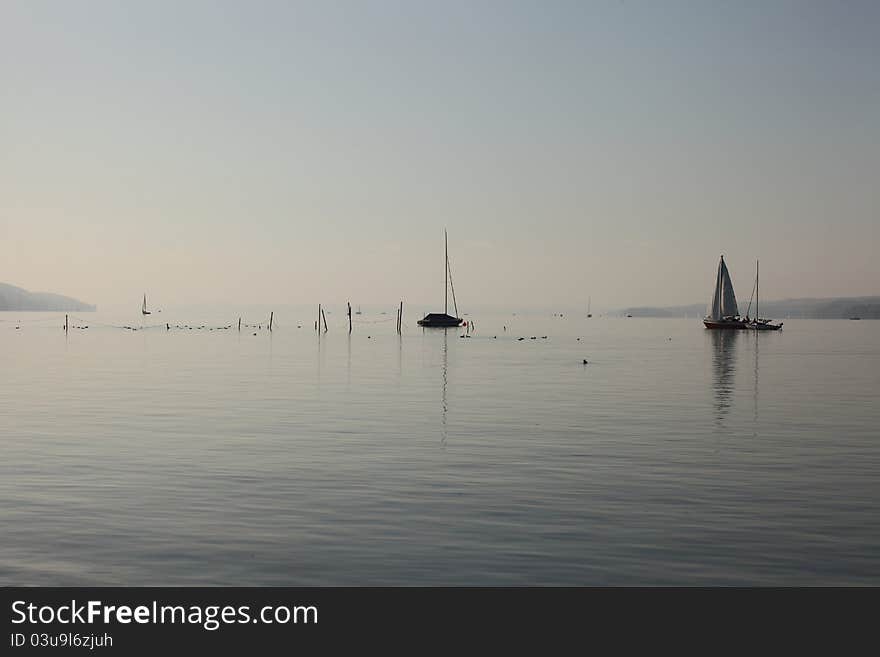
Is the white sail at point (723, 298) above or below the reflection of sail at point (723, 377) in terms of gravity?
above

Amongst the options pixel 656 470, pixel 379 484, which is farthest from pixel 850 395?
pixel 379 484

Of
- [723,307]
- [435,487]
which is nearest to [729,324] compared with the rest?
[723,307]

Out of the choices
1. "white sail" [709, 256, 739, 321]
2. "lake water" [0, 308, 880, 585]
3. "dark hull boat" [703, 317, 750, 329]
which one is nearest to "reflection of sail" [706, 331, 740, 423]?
"lake water" [0, 308, 880, 585]

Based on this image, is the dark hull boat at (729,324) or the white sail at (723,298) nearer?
the white sail at (723,298)

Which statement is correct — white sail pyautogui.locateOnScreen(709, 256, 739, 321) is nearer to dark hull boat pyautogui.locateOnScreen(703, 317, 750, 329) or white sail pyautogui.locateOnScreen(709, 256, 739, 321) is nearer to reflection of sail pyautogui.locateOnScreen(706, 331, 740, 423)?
dark hull boat pyautogui.locateOnScreen(703, 317, 750, 329)

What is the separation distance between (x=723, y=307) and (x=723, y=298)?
2784 millimetres

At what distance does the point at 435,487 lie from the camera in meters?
24.2

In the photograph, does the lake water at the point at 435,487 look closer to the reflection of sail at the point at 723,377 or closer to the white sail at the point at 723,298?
the reflection of sail at the point at 723,377

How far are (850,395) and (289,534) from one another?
146 ft

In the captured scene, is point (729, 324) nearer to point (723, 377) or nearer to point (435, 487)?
point (723, 377)

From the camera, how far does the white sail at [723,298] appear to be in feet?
607

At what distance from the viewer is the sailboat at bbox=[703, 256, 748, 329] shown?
185 m

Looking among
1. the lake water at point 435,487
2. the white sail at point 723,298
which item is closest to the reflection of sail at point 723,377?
the lake water at point 435,487

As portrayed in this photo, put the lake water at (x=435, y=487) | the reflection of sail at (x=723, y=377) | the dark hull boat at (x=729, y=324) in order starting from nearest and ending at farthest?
the lake water at (x=435, y=487), the reflection of sail at (x=723, y=377), the dark hull boat at (x=729, y=324)
